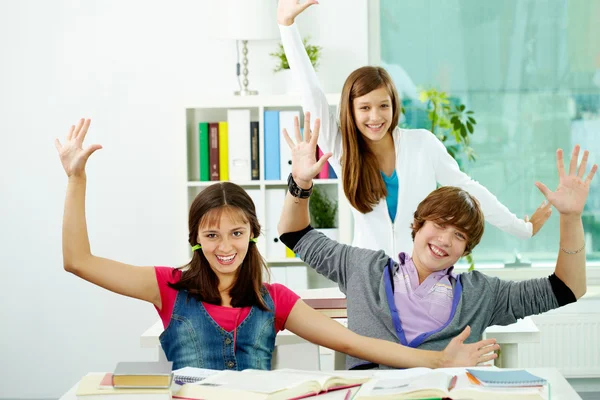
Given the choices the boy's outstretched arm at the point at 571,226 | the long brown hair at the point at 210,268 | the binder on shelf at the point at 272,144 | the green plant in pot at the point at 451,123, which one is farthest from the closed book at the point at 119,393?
the green plant in pot at the point at 451,123

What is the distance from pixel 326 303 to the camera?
2732mm

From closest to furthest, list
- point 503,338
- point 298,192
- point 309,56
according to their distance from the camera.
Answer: point 298,192 → point 503,338 → point 309,56

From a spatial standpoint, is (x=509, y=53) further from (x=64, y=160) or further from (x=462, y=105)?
(x=64, y=160)

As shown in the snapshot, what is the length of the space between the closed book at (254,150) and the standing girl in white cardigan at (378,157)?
3.36ft

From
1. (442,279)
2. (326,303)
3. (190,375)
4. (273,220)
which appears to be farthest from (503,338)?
(273,220)

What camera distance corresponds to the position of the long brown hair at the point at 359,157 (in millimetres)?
2711

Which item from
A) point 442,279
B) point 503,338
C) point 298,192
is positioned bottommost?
point 503,338

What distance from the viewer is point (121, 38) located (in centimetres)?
416

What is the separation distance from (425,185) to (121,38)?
6.62ft

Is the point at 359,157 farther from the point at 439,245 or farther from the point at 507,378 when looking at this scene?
the point at 507,378

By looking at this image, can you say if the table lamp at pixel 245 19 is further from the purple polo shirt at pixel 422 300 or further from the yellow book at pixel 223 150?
the purple polo shirt at pixel 422 300

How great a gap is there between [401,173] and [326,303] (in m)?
0.49

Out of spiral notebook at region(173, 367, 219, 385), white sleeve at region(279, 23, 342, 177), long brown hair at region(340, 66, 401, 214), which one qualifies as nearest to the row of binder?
white sleeve at region(279, 23, 342, 177)

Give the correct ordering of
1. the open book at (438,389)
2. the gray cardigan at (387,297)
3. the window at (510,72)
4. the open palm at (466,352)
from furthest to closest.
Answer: the window at (510,72), the gray cardigan at (387,297), the open palm at (466,352), the open book at (438,389)
